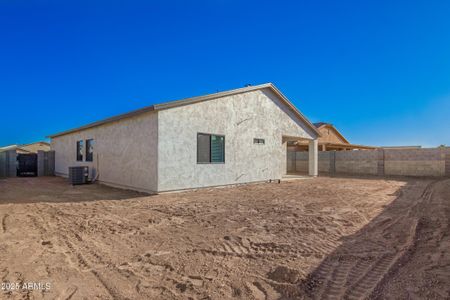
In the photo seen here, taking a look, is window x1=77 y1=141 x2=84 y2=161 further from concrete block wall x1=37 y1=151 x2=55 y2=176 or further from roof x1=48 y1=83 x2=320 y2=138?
concrete block wall x1=37 y1=151 x2=55 y2=176

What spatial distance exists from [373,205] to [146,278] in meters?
7.18

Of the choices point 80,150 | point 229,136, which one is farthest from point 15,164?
point 229,136

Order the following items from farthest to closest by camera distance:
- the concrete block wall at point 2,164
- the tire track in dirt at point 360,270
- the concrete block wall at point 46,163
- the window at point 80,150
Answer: the concrete block wall at point 46,163 < the concrete block wall at point 2,164 < the window at point 80,150 < the tire track in dirt at point 360,270

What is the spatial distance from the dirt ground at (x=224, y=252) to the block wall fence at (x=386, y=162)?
39.0 feet

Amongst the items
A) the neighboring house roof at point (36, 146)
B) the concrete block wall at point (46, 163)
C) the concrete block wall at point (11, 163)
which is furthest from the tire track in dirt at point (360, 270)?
the neighboring house roof at point (36, 146)

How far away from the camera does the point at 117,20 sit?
12570mm

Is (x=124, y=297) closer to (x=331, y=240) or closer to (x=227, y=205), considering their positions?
(x=331, y=240)

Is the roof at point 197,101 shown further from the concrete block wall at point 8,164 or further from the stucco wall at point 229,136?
the concrete block wall at point 8,164

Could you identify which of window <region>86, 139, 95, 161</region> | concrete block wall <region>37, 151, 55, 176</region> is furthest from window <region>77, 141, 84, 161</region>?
concrete block wall <region>37, 151, 55, 176</region>

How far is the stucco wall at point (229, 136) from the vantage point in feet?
31.2

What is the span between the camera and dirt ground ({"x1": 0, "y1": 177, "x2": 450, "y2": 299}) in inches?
112

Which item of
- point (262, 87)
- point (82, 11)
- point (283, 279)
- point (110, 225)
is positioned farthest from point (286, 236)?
point (82, 11)

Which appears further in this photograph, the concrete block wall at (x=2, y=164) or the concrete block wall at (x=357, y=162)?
the concrete block wall at (x=357, y=162)

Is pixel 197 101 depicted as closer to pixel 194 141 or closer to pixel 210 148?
pixel 194 141
